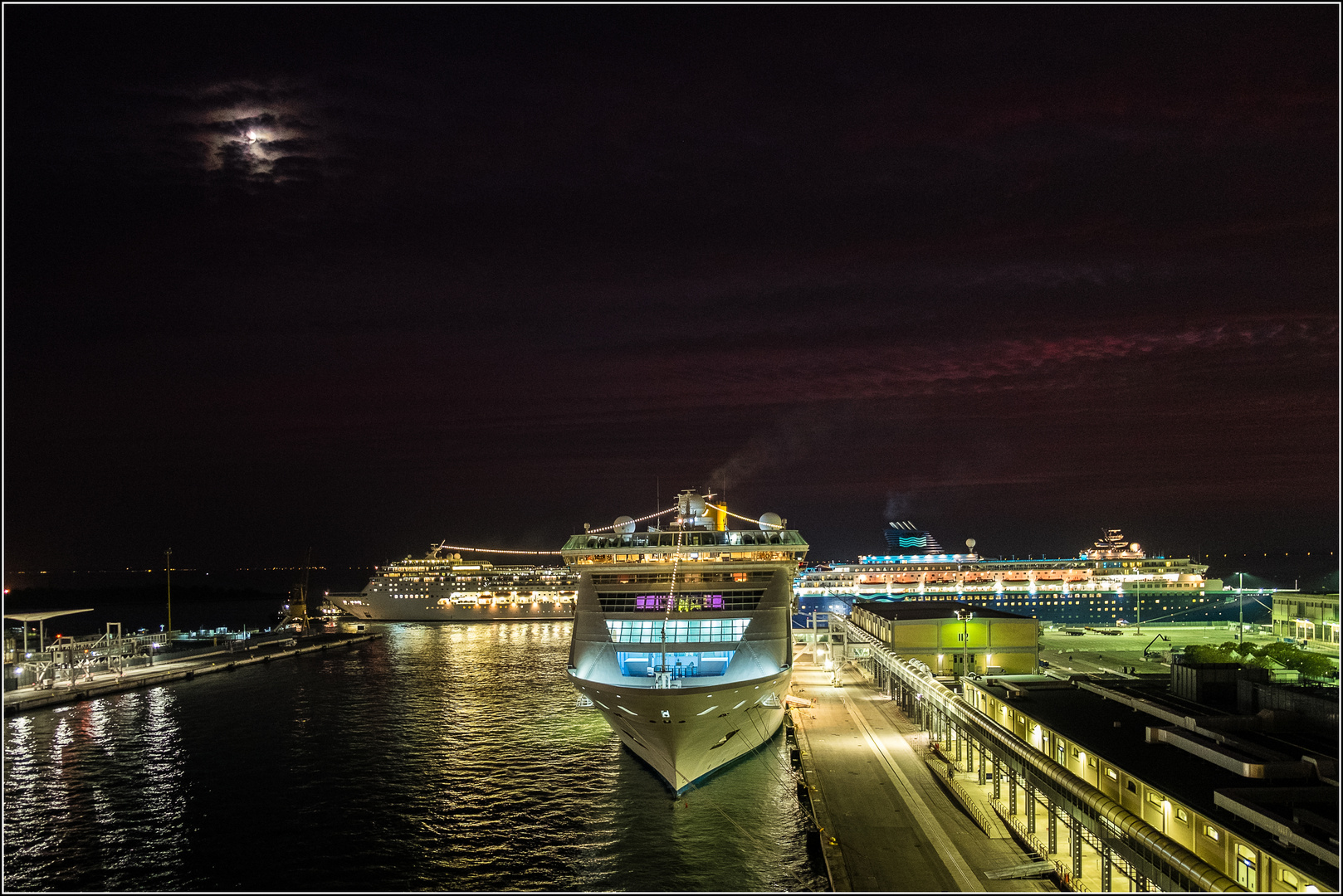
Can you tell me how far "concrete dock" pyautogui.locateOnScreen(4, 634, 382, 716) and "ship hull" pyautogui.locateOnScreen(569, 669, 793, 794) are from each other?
43.0 m

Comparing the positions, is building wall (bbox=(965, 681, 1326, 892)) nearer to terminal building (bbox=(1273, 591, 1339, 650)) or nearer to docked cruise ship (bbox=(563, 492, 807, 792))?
docked cruise ship (bbox=(563, 492, 807, 792))

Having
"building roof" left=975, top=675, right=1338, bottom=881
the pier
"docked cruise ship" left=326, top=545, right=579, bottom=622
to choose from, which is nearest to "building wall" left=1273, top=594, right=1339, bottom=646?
the pier

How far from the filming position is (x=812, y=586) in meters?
111

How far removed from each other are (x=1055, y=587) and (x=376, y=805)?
89.7m

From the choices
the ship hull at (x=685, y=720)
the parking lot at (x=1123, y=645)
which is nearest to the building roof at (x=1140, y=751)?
the ship hull at (x=685, y=720)

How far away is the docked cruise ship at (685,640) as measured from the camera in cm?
3150

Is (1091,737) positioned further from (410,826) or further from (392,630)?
(392,630)

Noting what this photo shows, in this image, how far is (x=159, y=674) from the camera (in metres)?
65.6

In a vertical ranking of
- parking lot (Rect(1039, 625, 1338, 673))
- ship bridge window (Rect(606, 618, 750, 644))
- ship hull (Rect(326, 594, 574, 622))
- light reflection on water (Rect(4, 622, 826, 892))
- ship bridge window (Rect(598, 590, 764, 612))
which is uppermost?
ship bridge window (Rect(598, 590, 764, 612))

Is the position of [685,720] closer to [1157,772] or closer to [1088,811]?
[1088,811]

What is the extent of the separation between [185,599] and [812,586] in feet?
519

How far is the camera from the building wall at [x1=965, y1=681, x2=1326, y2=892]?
1511cm

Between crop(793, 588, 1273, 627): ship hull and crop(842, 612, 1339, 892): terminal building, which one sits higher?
crop(842, 612, 1339, 892): terminal building

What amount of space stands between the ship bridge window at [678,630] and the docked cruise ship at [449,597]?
9159 cm
